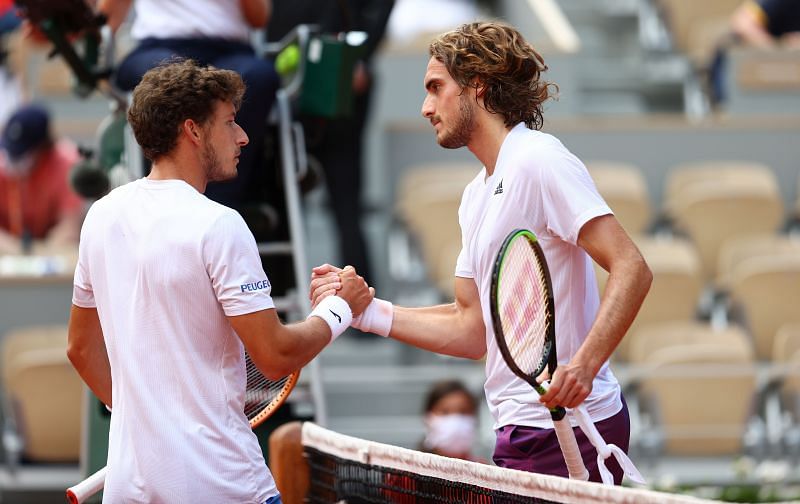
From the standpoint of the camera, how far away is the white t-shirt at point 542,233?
382cm

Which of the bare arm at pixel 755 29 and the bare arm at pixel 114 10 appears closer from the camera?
the bare arm at pixel 114 10

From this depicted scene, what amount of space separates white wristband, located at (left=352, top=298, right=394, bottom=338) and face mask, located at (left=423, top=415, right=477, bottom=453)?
88.7 inches

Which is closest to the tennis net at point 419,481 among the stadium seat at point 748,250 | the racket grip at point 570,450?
the racket grip at point 570,450

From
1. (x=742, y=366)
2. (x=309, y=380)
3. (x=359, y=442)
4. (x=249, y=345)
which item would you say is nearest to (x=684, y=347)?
(x=742, y=366)

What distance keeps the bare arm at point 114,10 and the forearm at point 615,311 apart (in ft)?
10.3

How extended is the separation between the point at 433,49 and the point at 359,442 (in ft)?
3.53

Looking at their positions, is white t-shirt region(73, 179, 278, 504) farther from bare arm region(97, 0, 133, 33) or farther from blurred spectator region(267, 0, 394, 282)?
blurred spectator region(267, 0, 394, 282)

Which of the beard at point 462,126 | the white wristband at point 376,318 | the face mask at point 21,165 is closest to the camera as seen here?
the beard at point 462,126

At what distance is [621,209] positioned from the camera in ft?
33.8

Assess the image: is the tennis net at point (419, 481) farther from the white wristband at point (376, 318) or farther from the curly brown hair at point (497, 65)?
the curly brown hair at point (497, 65)

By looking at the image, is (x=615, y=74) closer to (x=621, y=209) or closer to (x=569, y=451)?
(x=621, y=209)

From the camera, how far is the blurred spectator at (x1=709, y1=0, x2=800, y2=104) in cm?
1189

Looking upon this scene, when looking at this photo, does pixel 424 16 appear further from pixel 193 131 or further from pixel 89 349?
pixel 193 131

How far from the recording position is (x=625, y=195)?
10352 mm
